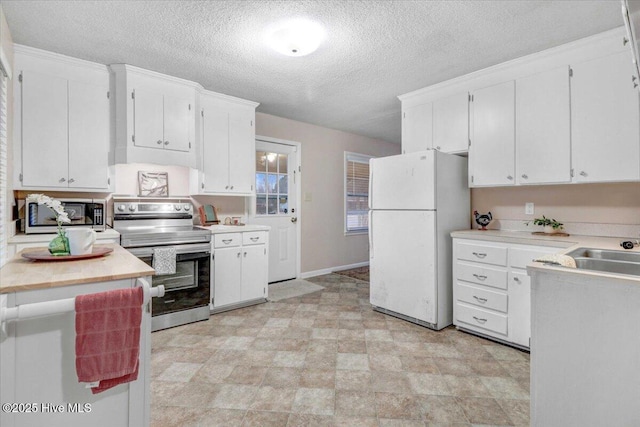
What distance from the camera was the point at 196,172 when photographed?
3.51 meters

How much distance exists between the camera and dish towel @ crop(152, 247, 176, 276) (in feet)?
9.28

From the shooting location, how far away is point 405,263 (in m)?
3.13

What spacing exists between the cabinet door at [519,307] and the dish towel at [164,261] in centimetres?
296

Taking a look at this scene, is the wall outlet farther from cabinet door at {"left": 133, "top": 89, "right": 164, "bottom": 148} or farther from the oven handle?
cabinet door at {"left": 133, "top": 89, "right": 164, "bottom": 148}

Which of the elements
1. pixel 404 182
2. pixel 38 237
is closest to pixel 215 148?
pixel 38 237

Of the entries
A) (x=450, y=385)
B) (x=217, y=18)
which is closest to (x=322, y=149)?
(x=217, y=18)

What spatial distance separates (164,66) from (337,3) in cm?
182

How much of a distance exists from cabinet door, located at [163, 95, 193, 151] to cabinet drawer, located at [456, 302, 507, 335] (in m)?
3.17

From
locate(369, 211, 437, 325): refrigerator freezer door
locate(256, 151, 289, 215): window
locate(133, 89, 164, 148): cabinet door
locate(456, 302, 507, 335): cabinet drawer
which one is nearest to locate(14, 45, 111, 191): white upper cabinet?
locate(133, 89, 164, 148): cabinet door

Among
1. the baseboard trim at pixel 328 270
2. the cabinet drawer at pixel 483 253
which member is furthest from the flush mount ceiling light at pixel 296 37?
the baseboard trim at pixel 328 270

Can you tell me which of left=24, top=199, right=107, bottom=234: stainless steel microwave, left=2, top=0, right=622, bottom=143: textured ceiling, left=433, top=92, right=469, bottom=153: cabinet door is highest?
left=2, top=0, right=622, bottom=143: textured ceiling

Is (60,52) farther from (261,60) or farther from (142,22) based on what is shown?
(261,60)

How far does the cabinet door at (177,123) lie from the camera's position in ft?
10.3

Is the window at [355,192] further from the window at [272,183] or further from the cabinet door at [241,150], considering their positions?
the cabinet door at [241,150]
